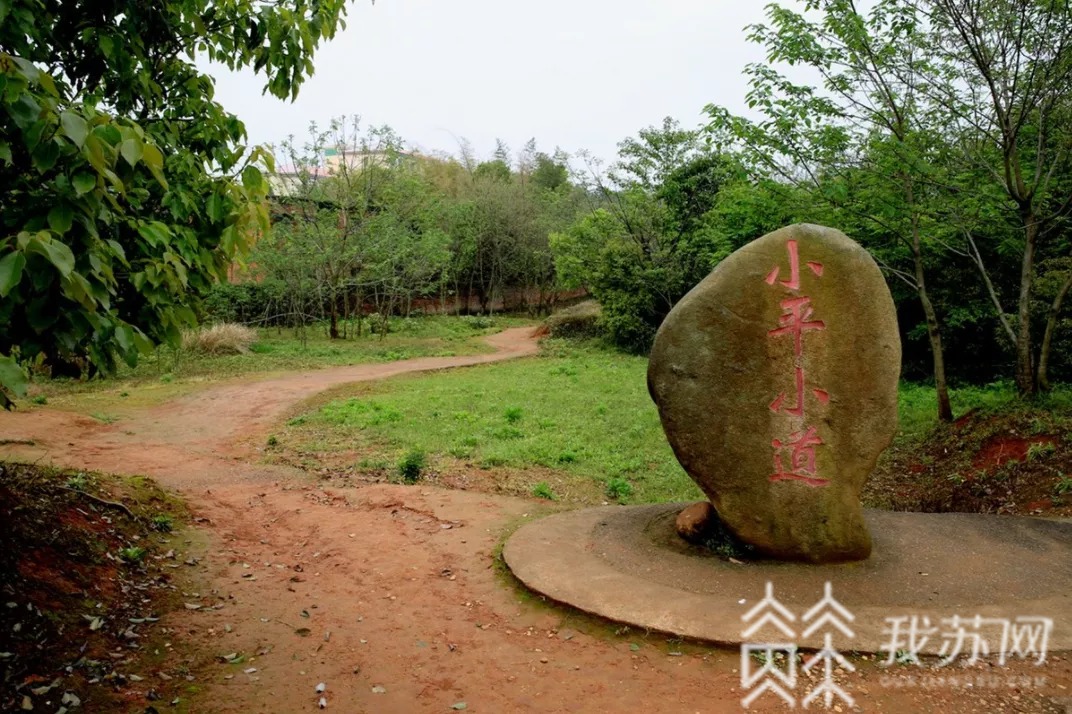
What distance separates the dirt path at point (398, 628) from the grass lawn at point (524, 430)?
4.59 ft

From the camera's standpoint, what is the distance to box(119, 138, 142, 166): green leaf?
2262mm

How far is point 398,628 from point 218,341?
54.9 ft

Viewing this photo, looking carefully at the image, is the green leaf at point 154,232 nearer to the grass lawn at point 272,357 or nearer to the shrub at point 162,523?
the shrub at point 162,523

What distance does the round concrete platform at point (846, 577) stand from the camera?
14.7 ft

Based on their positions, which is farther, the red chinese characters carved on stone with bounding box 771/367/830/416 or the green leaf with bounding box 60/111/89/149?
the red chinese characters carved on stone with bounding box 771/367/830/416

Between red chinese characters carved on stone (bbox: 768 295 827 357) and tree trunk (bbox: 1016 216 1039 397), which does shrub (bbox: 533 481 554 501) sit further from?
tree trunk (bbox: 1016 216 1039 397)

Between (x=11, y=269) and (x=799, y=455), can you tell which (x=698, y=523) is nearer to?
(x=799, y=455)

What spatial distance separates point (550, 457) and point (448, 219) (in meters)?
23.3

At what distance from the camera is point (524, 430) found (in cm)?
1132

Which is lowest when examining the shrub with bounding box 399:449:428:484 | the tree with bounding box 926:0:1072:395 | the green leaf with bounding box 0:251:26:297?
the shrub with bounding box 399:449:428:484

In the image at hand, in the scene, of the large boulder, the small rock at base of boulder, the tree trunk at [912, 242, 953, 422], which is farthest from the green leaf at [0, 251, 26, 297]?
the tree trunk at [912, 242, 953, 422]

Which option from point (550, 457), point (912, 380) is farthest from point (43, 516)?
point (912, 380)

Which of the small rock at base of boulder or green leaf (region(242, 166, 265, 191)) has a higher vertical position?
green leaf (region(242, 166, 265, 191))

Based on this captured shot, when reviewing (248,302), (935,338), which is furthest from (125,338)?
(248,302)
